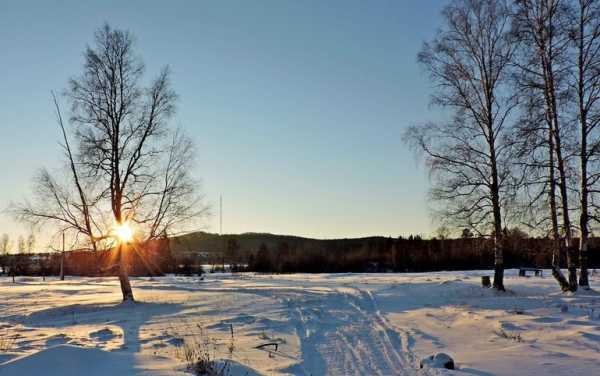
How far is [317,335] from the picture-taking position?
36.6ft

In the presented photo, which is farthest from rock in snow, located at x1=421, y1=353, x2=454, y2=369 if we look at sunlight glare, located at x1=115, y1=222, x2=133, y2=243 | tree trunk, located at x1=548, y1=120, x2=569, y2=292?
sunlight glare, located at x1=115, y1=222, x2=133, y2=243

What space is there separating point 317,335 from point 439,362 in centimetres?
405

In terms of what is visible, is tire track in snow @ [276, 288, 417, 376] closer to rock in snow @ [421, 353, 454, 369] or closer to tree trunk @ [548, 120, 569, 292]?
rock in snow @ [421, 353, 454, 369]

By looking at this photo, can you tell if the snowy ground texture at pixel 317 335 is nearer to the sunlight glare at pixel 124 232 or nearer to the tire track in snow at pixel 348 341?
the tire track in snow at pixel 348 341

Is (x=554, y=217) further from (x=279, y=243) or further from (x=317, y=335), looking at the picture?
(x=279, y=243)

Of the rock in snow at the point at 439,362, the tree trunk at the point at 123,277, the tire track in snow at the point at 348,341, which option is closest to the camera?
the rock in snow at the point at 439,362

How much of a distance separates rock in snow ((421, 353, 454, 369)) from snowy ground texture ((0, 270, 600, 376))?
0.24 metres

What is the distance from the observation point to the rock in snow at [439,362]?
751cm

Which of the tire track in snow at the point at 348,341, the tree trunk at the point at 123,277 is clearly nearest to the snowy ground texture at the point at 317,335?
the tire track in snow at the point at 348,341

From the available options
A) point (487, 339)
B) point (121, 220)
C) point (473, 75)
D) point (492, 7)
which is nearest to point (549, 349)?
point (487, 339)

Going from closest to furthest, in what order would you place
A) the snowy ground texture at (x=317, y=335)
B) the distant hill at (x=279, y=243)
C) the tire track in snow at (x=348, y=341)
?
the snowy ground texture at (x=317, y=335) < the tire track in snow at (x=348, y=341) < the distant hill at (x=279, y=243)

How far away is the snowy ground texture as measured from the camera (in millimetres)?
7250

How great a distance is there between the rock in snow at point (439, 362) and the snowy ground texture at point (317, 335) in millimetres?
238

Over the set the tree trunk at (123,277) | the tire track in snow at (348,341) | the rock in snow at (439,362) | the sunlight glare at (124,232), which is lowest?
the tire track in snow at (348,341)
